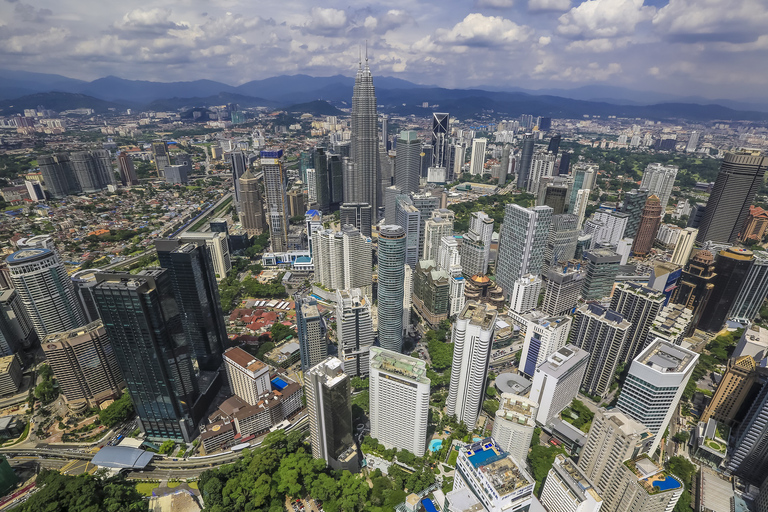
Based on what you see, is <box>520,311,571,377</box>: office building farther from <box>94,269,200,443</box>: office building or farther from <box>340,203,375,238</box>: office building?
<box>340,203,375,238</box>: office building

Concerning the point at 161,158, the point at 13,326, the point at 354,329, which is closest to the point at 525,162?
the point at 354,329

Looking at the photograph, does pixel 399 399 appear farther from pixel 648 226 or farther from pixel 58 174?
pixel 58 174

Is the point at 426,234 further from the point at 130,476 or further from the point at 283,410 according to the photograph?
the point at 130,476

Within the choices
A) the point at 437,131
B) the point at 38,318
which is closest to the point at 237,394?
the point at 38,318

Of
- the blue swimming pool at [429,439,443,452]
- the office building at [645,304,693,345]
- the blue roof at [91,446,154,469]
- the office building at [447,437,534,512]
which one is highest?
the office building at [447,437,534,512]

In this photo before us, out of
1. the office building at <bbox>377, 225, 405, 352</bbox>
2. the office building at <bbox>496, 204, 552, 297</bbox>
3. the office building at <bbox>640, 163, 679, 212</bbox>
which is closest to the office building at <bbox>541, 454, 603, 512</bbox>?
the office building at <bbox>377, 225, 405, 352</bbox>

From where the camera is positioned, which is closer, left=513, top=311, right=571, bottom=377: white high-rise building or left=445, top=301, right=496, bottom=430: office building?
Answer: left=445, top=301, right=496, bottom=430: office building
